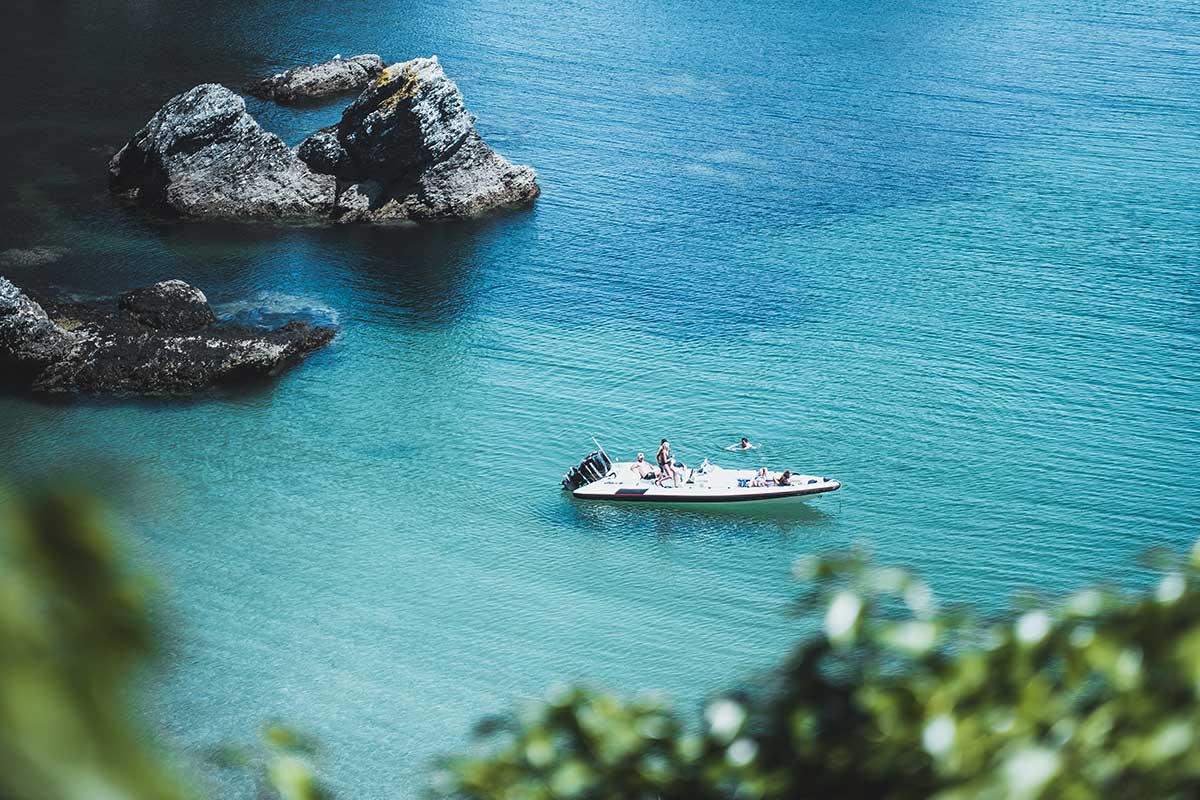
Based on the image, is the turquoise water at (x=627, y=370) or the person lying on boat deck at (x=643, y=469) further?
the person lying on boat deck at (x=643, y=469)

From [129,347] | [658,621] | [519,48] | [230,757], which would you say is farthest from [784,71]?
[230,757]

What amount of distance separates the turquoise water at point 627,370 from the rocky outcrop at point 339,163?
1848 mm

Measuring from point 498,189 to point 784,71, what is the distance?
31.9 meters

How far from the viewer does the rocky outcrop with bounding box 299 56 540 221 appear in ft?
194

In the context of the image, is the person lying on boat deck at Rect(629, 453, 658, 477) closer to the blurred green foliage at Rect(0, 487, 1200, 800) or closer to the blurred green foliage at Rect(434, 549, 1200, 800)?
the blurred green foliage at Rect(0, 487, 1200, 800)

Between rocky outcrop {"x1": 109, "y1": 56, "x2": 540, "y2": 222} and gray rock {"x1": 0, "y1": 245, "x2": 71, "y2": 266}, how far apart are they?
6349 mm

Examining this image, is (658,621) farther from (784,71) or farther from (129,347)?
(784,71)

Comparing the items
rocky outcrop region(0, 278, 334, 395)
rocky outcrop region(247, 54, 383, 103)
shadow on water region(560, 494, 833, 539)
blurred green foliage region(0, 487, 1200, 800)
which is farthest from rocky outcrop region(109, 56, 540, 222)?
blurred green foliage region(0, 487, 1200, 800)

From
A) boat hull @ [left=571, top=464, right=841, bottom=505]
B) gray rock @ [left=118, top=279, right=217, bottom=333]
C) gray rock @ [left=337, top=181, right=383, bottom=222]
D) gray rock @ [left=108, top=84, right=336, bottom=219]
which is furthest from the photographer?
gray rock @ [left=337, top=181, right=383, bottom=222]

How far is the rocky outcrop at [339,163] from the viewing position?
190 feet

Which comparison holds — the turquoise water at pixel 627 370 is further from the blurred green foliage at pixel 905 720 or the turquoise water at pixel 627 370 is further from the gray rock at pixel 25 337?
the blurred green foliage at pixel 905 720

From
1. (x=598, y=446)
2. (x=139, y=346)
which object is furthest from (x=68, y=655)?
(x=139, y=346)

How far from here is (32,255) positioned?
172 feet

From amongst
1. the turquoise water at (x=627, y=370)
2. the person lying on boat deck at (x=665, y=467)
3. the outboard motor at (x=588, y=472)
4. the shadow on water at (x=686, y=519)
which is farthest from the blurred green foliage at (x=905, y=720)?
the person lying on boat deck at (x=665, y=467)
